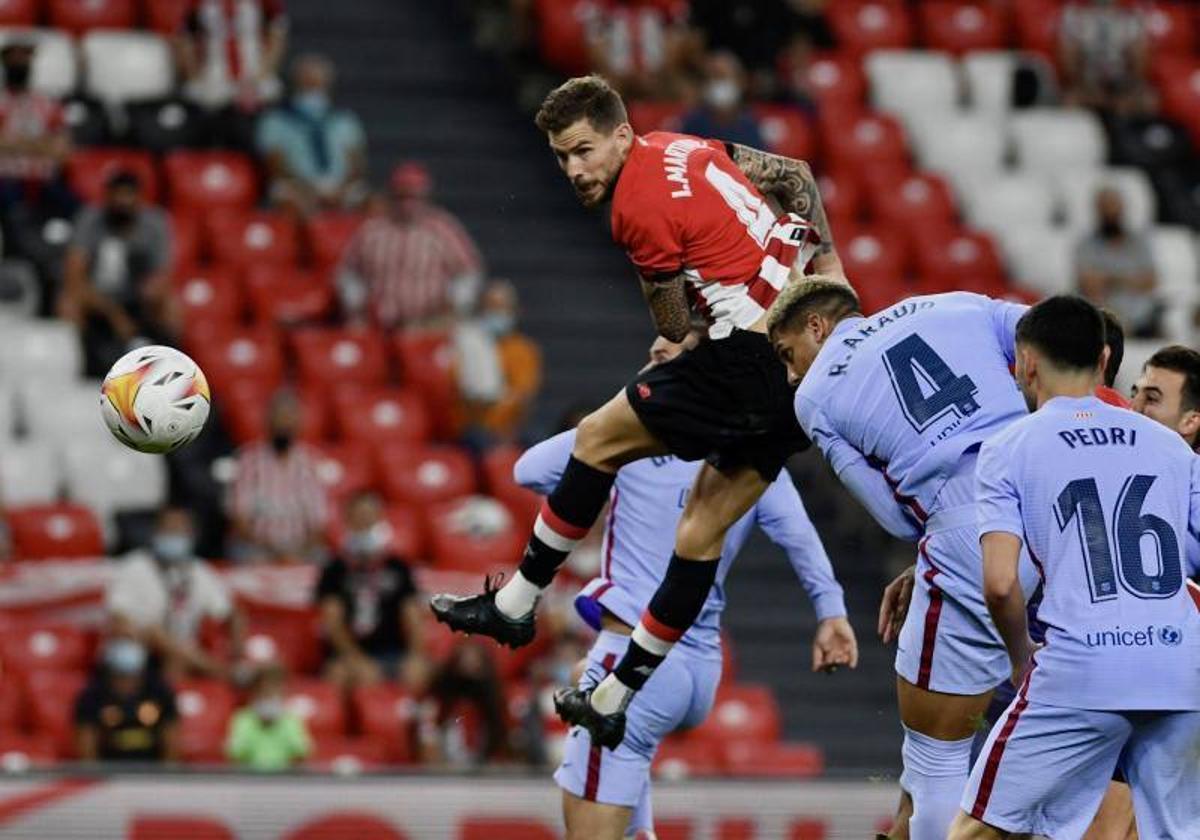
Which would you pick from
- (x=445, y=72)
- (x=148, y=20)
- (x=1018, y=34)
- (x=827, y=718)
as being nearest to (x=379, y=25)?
(x=445, y=72)

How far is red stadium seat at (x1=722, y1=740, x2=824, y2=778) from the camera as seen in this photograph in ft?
47.5

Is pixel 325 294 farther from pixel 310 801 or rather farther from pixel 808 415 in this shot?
pixel 808 415

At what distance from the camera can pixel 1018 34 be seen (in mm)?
20828

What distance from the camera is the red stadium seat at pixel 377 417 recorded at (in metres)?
16.0

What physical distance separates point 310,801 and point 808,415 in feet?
16.3

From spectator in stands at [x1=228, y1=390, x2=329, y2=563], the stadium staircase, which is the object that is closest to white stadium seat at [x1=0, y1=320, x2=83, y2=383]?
spectator in stands at [x1=228, y1=390, x2=329, y2=563]

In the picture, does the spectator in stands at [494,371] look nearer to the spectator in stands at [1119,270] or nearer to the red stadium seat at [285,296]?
the red stadium seat at [285,296]

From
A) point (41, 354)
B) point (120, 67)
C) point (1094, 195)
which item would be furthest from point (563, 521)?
point (1094, 195)

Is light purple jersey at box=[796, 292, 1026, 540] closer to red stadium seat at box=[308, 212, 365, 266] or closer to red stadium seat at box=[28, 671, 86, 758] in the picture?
red stadium seat at box=[28, 671, 86, 758]

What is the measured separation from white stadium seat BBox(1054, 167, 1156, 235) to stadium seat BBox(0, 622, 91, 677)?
8.29m

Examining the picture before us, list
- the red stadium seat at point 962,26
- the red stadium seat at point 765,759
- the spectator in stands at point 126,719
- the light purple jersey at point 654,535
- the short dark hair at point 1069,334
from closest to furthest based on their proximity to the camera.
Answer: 1. the short dark hair at point 1069,334
2. the light purple jersey at point 654,535
3. the spectator in stands at point 126,719
4. the red stadium seat at point 765,759
5. the red stadium seat at point 962,26

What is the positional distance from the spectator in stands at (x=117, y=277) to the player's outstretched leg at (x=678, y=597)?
746cm

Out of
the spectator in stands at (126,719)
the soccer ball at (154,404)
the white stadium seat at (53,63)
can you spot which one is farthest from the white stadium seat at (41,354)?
the soccer ball at (154,404)

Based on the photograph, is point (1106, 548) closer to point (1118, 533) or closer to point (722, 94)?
point (1118, 533)
